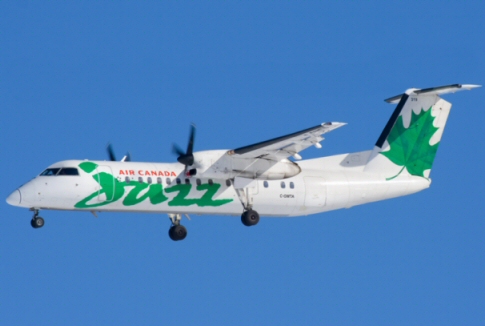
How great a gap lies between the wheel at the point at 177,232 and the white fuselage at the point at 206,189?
1.27 m

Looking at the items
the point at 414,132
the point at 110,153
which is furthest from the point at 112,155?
the point at 414,132

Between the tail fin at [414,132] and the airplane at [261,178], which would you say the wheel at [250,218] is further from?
the tail fin at [414,132]

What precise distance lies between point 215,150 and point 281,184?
201cm

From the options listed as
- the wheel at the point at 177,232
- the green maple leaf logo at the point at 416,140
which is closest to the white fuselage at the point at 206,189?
the green maple leaf logo at the point at 416,140

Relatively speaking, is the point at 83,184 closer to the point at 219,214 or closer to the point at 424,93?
the point at 219,214

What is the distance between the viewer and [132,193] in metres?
21.3

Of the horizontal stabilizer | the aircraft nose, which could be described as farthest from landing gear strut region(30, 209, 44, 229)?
the horizontal stabilizer

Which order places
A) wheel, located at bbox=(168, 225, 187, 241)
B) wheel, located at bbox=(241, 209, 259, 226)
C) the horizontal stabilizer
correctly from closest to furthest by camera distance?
wheel, located at bbox=(241, 209, 259, 226)
the horizontal stabilizer
wheel, located at bbox=(168, 225, 187, 241)

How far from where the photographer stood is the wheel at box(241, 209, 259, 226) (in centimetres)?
2227

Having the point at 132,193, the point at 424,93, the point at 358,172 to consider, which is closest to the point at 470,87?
the point at 424,93

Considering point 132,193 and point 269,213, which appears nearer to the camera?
point 132,193

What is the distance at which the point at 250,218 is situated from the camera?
22.3 metres

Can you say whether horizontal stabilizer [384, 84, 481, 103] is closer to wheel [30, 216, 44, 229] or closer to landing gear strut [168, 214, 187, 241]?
landing gear strut [168, 214, 187, 241]

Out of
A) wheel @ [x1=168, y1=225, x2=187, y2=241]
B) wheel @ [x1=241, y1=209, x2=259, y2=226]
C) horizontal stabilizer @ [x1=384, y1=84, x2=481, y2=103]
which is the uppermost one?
horizontal stabilizer @ [x1=384, y1=84, x2=481, y2=103]
